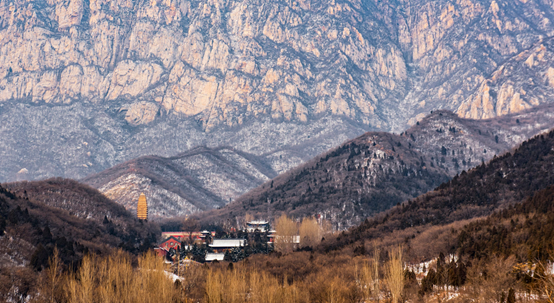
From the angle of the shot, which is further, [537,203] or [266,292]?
[537,203]

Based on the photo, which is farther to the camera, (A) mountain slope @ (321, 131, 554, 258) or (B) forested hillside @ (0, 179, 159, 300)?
(A) mountain slope @ (321, 131, 554, 258)

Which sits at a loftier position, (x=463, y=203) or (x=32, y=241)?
(x=463, y=203)

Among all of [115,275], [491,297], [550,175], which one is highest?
[550,175]

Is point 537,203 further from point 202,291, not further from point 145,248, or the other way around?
point 145,248

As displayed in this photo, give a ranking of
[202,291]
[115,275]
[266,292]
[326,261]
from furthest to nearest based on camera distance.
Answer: [326,261] < [202,291] < [115,275] < [266,292]

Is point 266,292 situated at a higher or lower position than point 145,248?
lower

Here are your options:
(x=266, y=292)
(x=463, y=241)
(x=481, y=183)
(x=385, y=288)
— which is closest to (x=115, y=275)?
(x=266, y=292)

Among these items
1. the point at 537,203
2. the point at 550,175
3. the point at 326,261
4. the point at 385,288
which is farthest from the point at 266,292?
the point at 550,175

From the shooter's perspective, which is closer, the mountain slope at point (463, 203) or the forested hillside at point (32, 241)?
the forested hillside at point (32, 241)

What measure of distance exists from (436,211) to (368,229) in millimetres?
20932

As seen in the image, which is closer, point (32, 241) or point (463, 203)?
point (32, 241)

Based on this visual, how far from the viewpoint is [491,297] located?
85.2m

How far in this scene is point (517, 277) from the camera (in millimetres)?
89500

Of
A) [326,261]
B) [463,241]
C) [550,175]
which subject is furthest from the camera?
[550,175]
